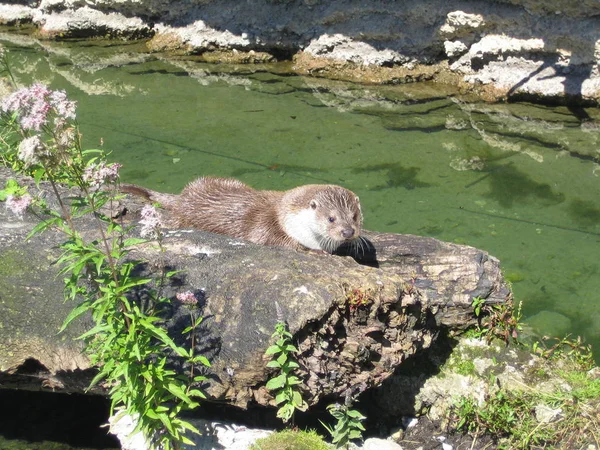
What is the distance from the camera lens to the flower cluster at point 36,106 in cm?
203

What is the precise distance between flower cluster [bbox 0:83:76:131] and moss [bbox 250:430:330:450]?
1531 millimetres

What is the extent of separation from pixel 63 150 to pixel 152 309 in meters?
0.70

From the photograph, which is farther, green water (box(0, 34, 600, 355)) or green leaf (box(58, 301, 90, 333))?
green water (box(0, 34, 600, 355))

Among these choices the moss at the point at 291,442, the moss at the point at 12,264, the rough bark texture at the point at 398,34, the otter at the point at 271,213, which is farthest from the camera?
the rough bark texture at the point at 398,34

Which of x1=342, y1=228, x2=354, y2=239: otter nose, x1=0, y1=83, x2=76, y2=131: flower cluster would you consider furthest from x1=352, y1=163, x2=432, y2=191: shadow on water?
x1=0, y1=83, x2=76, y2=131: flower cluster

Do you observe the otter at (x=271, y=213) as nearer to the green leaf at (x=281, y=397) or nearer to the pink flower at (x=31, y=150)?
the green leaf at (x=281, y=397)

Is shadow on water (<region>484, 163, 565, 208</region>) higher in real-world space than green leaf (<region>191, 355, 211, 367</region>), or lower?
lower

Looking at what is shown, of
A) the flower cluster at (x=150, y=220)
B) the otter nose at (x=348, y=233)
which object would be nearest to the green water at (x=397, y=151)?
the otter nose at (x=348, y=233)

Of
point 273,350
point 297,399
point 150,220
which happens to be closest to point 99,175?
point 150,220

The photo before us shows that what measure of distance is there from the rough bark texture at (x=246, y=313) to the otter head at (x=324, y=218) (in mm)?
449

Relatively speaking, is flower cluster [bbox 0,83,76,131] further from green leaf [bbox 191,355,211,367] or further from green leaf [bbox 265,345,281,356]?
green leaf [bbox 265,345,281,356]

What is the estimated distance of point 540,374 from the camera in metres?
3.38

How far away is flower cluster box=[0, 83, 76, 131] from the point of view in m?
2.03

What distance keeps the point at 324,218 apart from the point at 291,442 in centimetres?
130
